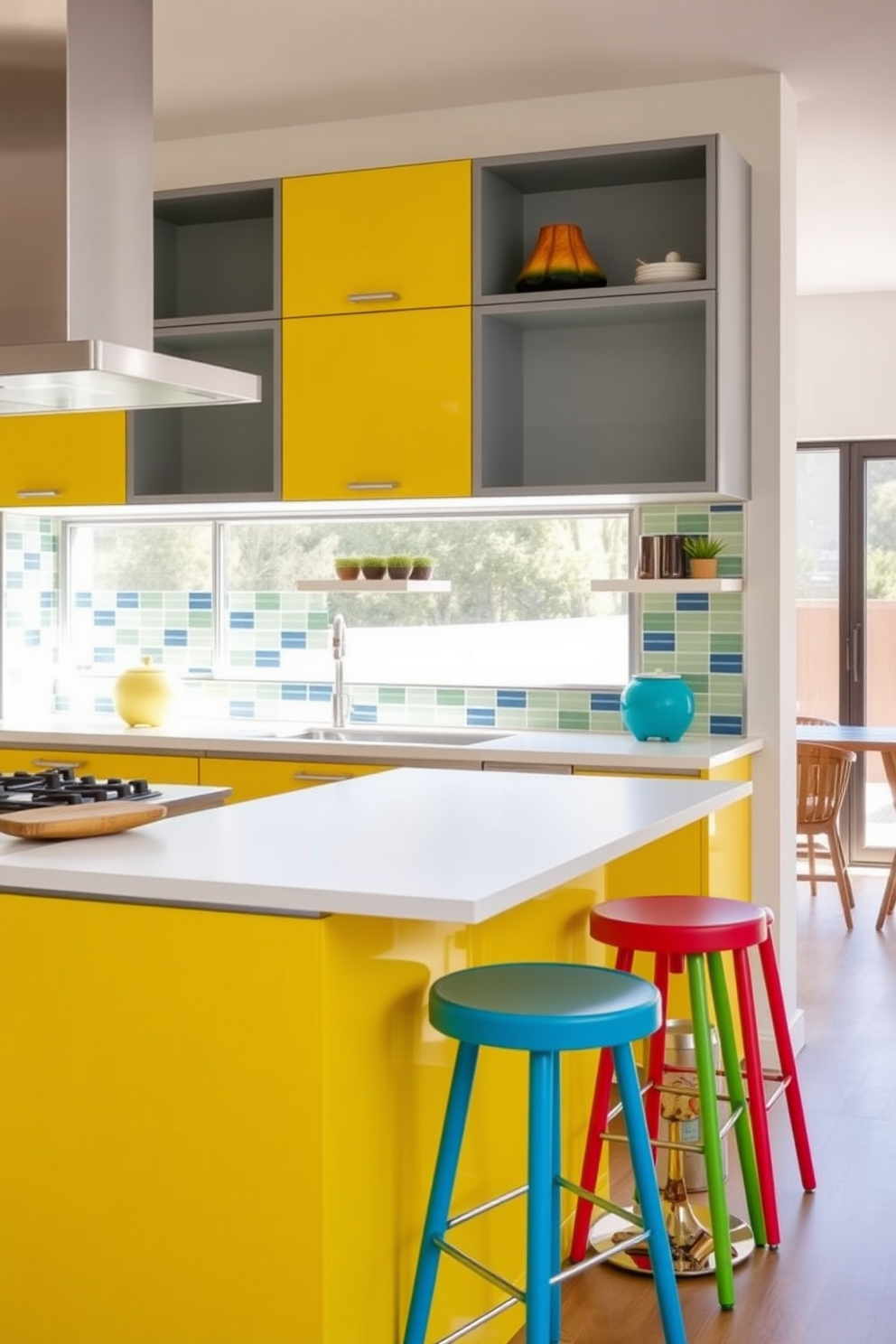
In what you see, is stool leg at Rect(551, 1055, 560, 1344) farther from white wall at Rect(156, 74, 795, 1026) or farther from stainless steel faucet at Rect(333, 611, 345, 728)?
stainless steel faucet at Rect(333, 611, 345, 728)

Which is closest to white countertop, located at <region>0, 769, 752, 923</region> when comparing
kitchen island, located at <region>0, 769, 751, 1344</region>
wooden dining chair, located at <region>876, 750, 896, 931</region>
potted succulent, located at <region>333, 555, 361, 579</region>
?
kitchen island, located at <region>0, 769, 751, 1344</region>

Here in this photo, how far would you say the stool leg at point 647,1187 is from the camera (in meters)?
2.42

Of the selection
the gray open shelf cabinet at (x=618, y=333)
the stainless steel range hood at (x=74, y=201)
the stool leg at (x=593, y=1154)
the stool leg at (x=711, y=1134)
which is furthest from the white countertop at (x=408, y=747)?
the stainless steel range hood at (x=74, y=201)

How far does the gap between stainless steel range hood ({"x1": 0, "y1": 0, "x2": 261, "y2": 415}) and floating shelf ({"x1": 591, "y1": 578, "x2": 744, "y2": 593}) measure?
179 centimetres

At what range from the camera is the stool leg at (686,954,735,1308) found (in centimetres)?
290

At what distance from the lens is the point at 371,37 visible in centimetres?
423

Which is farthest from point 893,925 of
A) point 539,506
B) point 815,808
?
point 539,506

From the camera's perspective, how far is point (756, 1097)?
10.2 feet

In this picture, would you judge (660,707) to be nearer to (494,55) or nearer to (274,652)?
(274,652)

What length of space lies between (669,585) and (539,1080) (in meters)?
2.55

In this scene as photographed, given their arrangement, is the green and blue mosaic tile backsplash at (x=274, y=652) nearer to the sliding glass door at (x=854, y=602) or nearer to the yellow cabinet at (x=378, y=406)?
the yellow cabinet at (x=378, y=406)

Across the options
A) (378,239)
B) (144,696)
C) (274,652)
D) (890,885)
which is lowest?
(890,885)

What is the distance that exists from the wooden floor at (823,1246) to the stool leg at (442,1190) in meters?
0.58

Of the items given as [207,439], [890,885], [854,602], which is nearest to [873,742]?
[890,885]
